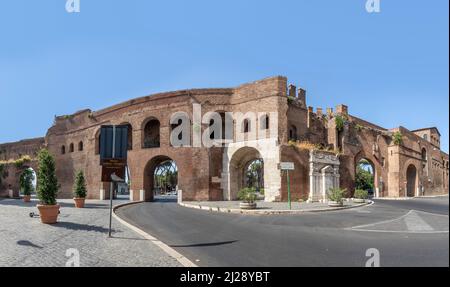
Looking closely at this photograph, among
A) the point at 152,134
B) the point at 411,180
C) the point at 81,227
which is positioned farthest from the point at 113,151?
the point at 411,180

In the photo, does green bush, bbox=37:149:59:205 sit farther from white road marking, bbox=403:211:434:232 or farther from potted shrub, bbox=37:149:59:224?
white road marking, bbox=403:211:434:232

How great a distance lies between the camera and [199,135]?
85.5ft

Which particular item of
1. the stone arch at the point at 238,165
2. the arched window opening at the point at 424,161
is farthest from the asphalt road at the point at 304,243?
the arched window opening at the point at 424,161

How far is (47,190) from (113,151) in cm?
426

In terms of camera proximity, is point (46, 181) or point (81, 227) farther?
point (46, 181)

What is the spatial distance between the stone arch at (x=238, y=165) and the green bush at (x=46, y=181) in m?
15.3

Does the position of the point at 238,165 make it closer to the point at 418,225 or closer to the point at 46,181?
the point at 46,181

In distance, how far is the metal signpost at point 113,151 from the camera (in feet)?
31.1

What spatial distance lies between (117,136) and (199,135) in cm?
1659

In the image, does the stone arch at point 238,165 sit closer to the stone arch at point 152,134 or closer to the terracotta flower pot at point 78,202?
the stone arch at point 152,134

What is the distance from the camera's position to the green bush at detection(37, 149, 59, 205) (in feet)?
38.2

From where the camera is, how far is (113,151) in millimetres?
9578
